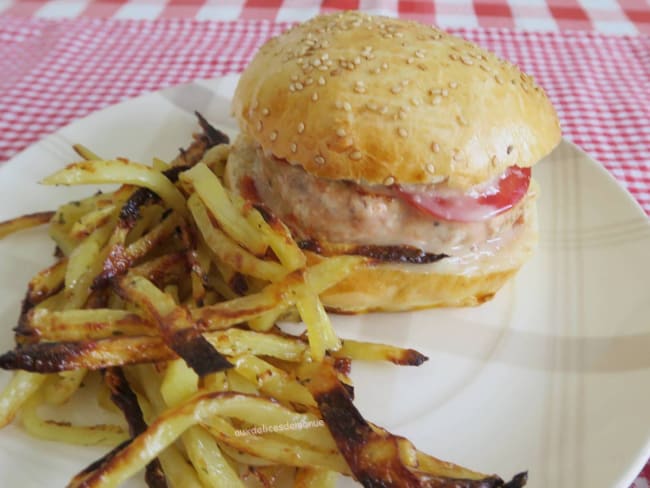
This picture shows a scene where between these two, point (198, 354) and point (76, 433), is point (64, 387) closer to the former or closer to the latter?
point (76, 433)

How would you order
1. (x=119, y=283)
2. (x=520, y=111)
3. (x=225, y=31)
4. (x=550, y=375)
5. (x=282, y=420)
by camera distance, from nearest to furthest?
(x=282, y=420) < (x=119, y=283) < (x=550, y=375) < (x=520, y=111) < (x=225, y=31)

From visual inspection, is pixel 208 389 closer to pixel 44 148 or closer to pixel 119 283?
pixel 119 283

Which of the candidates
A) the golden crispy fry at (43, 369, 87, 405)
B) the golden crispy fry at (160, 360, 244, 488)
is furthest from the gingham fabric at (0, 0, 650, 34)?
the golden crispy fry at (160, 360, 244, 488)

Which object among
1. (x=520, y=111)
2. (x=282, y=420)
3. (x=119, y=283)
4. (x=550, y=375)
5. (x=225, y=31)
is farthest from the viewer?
(x=225, y=31)

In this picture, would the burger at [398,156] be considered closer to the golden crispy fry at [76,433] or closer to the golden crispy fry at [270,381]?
the golden crispy fry at [270,381]

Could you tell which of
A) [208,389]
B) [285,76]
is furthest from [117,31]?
[208,389]

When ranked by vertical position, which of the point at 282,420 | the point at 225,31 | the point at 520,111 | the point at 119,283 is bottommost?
the point at 225,31

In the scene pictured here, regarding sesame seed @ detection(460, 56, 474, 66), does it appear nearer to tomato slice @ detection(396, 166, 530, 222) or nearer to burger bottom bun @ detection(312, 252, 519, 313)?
tomato slice @ detection(396, 166, 530, 222)

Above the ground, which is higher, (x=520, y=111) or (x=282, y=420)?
(x=520, y=111)
